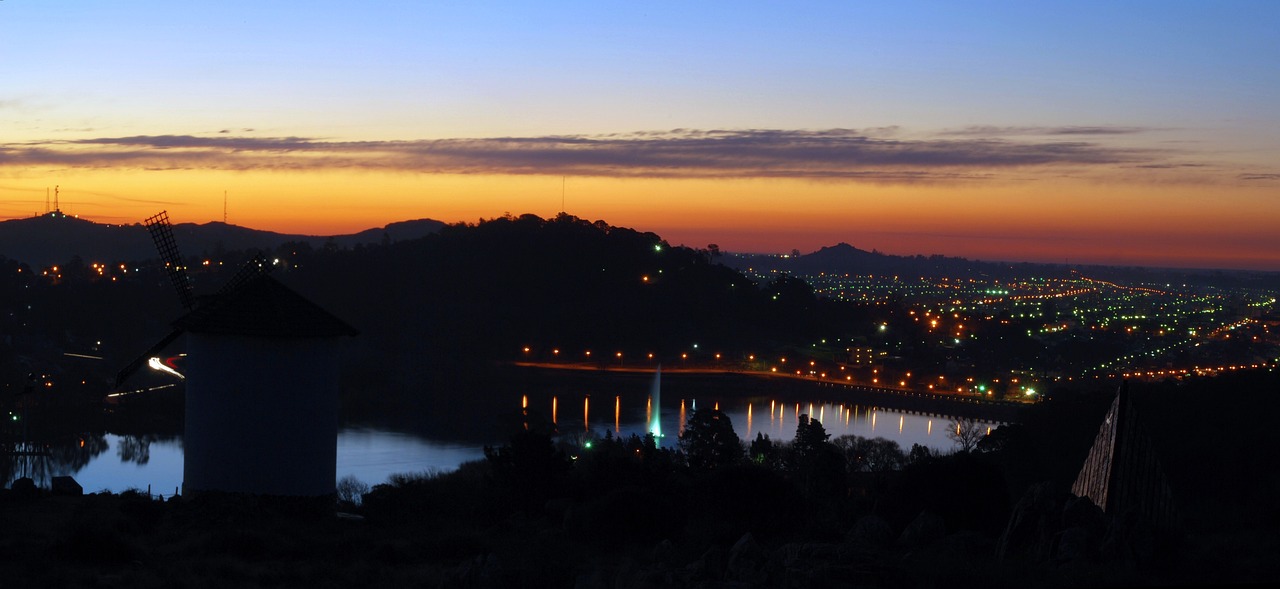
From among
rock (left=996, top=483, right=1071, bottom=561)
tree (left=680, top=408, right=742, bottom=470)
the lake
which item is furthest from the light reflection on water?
rock (left=996, top=483, right=1071, bottom=561)

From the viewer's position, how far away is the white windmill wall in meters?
10.4

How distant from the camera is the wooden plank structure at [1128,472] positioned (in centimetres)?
854

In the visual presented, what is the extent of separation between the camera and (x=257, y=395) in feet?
34.0

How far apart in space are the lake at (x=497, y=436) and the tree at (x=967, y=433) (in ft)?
1.30

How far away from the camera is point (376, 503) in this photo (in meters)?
11.3

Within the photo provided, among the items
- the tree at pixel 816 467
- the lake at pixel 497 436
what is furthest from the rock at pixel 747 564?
the lake at pixel 497 436

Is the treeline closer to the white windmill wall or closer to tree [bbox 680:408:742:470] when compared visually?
tree [bbox 680:408:742:470]

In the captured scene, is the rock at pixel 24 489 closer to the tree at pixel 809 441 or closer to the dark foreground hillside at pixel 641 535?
the dark foreground hillside at pixel 641 535

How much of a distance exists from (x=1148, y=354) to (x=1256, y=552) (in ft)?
230

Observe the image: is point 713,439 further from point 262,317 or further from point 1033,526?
point 1033,526

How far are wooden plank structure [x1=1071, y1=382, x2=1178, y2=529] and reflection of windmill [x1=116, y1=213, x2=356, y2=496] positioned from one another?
6.21 meters

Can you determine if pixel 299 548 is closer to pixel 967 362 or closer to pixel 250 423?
pixel 250 423

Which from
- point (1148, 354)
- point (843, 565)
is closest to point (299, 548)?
point (843, 565)

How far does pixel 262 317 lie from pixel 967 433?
3147cm
